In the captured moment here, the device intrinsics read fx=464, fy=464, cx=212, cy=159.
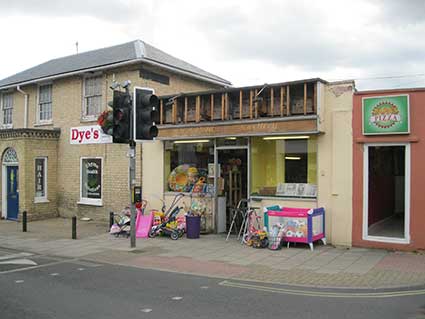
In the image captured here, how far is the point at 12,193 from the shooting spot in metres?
18.8

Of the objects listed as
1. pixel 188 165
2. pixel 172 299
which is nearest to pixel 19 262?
pixel 172 299

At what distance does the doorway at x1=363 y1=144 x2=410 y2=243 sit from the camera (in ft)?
36.6

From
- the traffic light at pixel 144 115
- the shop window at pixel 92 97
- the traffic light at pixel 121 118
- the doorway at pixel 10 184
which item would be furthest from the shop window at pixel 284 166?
the doorway at pixel 10 184

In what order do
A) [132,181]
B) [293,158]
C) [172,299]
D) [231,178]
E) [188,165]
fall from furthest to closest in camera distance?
[188,165], [231,178], [293,158], [132,181], [172,299]

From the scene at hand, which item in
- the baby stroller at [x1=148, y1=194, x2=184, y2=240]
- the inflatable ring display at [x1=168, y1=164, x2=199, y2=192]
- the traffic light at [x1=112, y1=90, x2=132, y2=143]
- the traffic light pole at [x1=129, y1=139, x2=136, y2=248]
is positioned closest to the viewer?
the traffic light at [x1=112, y1=90, x2=132, y2=143]

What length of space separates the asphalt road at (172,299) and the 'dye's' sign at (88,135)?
868 cm

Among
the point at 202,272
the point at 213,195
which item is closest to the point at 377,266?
the point at 202,272

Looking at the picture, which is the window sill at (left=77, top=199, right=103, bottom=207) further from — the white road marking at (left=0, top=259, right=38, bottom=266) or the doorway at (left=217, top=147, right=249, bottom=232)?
the white road marking at (left=0, top=259, right=38, bottom=266)

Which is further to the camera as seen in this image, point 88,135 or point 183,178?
point 88,135

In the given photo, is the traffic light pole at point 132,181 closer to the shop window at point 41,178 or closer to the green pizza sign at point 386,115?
the green pizza sign at point 386,115

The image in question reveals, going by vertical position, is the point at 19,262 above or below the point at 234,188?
below

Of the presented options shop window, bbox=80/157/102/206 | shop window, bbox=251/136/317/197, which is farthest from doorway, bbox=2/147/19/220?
shop window, bbox=251/136/317/197

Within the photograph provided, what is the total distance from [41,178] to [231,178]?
876 centimetres

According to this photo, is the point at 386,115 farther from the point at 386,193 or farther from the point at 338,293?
the point at 338,293
